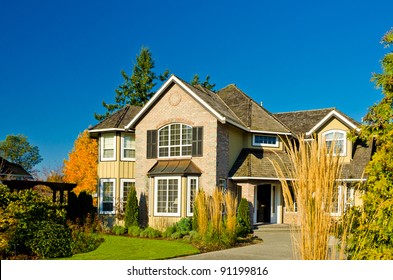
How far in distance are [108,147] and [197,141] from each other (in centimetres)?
587

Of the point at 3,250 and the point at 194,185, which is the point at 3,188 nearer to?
the point at 3,250

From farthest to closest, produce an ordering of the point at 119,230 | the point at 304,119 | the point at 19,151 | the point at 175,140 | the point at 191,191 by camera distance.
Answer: the point at 19,151 → the point at 304,119 → the point at 175,140 → the point at 191,191 → the point at 119,230

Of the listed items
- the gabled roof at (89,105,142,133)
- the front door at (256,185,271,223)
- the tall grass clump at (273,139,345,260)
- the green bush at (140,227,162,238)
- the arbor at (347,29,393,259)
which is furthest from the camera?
the front door at (256,185,271,223)

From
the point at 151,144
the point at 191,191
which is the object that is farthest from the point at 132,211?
the point at 151,144

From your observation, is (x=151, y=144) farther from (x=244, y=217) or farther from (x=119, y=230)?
(x=244, y=217)

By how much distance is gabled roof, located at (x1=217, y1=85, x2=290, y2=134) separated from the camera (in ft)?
77.0

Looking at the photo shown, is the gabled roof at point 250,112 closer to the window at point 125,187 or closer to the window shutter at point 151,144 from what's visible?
the window shutter at point 151,144

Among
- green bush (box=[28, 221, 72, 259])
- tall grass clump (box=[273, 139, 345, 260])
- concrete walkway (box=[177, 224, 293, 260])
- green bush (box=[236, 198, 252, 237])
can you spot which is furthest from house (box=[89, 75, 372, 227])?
tall grass clump (box=[273, 139, 345, 260])

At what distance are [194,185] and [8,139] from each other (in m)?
56.5

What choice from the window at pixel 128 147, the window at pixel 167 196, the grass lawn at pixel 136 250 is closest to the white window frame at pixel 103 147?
the window at pixel 128 147

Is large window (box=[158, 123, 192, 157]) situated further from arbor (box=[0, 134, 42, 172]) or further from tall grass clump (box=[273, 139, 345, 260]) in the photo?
arbor (box=[0, 134, 42, 172])

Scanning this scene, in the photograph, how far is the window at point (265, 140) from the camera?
2380 centimetres

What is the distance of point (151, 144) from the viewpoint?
22375 millimetres

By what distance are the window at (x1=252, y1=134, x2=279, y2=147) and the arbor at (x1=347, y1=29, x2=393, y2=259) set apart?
15.8 m
